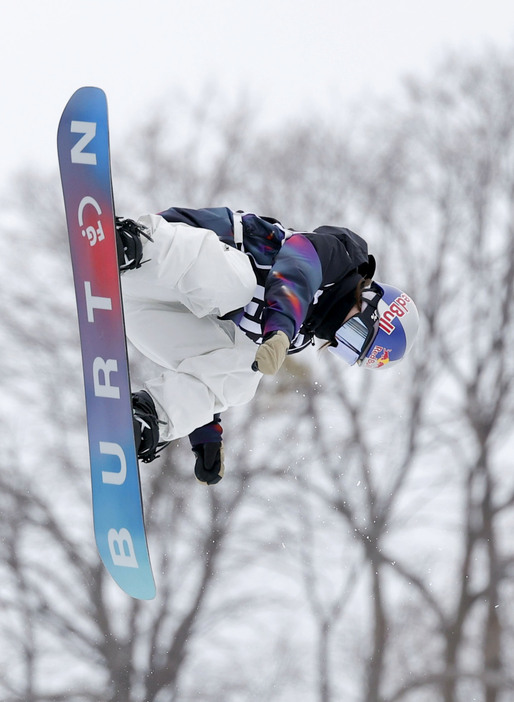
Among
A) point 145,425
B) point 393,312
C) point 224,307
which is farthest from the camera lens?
point 393,312

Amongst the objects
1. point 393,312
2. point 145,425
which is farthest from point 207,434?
point 393,312

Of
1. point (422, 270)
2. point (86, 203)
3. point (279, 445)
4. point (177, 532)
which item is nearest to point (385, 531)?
point (279, 445)

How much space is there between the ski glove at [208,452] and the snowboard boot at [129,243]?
2.53 feet

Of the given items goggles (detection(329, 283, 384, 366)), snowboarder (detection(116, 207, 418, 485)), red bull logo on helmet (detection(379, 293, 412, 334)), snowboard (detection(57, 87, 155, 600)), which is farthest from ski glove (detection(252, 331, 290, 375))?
red bull logo on helmet (detection(379, 293, 412, 334))

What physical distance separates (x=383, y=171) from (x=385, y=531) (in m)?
4.67

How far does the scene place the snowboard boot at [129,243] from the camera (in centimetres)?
296

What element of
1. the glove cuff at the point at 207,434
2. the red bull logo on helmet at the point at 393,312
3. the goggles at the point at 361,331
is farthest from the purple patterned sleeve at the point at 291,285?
the glove cuff at the point at 207,434

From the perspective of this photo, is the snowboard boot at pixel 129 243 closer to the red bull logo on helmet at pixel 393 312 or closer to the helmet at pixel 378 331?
the helmet at pixel 378 331

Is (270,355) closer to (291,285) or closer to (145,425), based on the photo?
(291,285)

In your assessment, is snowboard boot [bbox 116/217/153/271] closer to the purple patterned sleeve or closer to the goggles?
the purple patterned sleeve

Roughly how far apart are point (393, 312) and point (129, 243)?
1.13 meters

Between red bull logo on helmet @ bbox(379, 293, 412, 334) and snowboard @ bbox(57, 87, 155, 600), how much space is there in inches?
41.9

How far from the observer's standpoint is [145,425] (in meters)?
3.14

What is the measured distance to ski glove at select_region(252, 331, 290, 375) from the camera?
2812 mm
